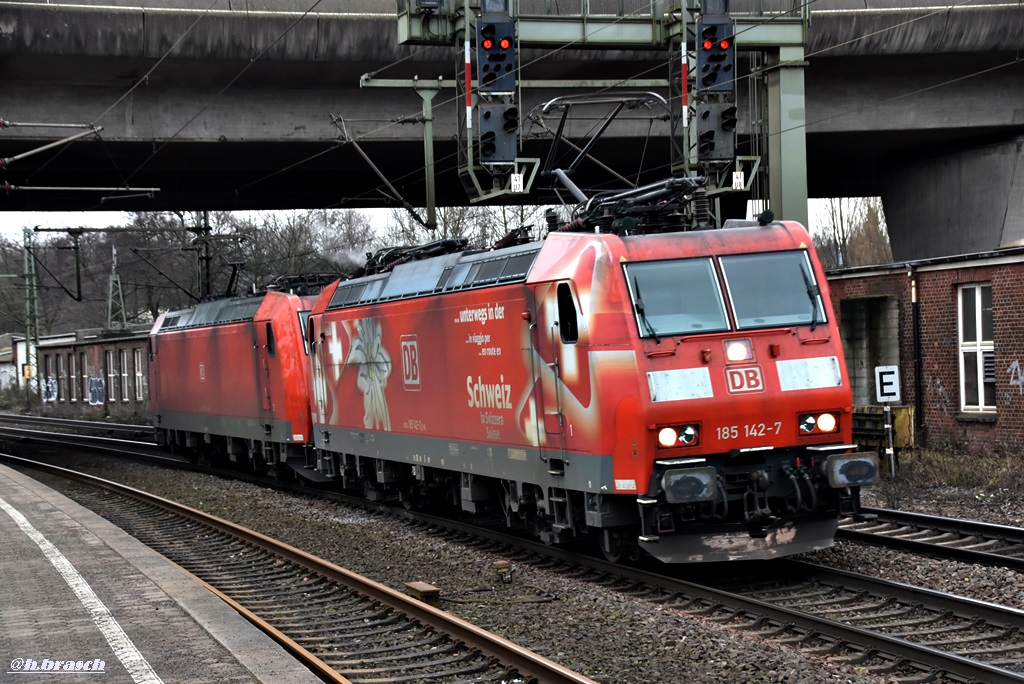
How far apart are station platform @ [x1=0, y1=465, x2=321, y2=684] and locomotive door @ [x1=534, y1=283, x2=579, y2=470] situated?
11.3 feet

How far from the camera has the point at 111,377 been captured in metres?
53.5

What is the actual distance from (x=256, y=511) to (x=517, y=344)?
7.69 meters

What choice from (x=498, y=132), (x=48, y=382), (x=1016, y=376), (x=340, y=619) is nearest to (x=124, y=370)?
(x=48, y=382)

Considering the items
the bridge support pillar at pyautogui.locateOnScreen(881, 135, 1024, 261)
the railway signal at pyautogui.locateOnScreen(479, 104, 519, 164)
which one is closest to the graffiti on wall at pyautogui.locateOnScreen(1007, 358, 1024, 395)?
the bridge support pillar at pyautogui.locateOnScreen(881, 135, 1024, 261)

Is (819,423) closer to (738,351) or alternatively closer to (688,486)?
(738,351)

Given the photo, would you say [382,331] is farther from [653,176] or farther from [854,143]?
[653,176]

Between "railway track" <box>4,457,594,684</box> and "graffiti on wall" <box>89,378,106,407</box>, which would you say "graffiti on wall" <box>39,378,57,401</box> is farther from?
"railway track" <box>4,457,594,684</box>

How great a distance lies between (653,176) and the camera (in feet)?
105

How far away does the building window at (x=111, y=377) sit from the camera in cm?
5291

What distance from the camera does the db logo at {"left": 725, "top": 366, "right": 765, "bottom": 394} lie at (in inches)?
406

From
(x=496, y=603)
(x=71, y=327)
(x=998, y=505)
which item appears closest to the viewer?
(x=496, y=603)

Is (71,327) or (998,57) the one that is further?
(71,327)

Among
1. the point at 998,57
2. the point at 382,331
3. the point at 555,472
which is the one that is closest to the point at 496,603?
the point at 555,472

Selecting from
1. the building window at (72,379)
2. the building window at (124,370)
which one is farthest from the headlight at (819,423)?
the building window at (72,379)
